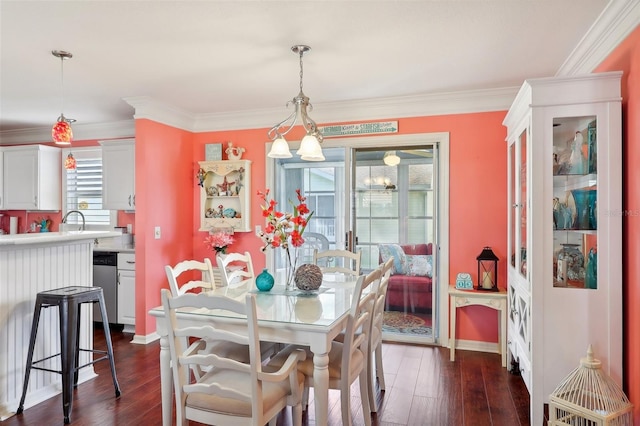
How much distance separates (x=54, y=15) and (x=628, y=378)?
3862 mm

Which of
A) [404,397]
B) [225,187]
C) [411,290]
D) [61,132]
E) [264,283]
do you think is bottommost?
[404,397]

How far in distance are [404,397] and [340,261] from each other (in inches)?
79.2

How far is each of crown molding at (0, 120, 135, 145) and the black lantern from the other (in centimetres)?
437

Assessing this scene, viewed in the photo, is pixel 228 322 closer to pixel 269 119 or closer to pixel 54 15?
pixel 54 15

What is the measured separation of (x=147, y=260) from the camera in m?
4.25

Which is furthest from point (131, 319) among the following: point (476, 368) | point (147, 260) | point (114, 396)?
point (476, 368)

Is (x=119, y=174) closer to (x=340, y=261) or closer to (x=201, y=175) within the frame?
(x=201, y=175)

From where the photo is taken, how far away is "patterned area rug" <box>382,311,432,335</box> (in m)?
4.30

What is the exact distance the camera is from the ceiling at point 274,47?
7.76ft

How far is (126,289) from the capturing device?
4543mm

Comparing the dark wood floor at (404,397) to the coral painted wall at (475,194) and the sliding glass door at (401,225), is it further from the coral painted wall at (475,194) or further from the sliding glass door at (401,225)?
the sliding glass door at (401,225)

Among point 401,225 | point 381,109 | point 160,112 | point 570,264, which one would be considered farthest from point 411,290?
point 160,112

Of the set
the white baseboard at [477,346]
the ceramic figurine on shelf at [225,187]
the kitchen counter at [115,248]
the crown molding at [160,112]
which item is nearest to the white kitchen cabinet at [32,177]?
the kitchen counter at [115,248]

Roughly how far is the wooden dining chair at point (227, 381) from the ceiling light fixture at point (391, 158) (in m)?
2.80
